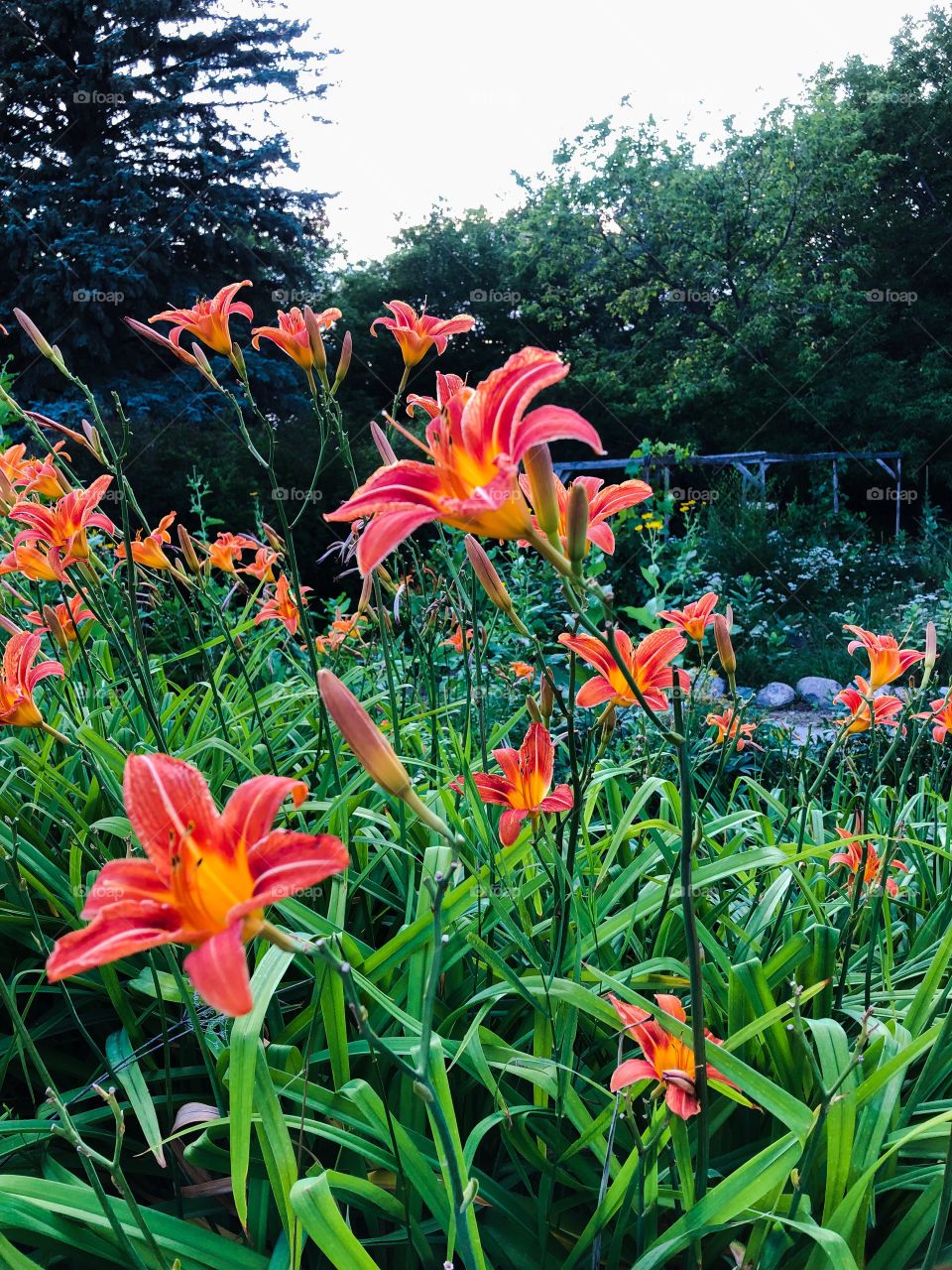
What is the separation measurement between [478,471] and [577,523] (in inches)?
4.3

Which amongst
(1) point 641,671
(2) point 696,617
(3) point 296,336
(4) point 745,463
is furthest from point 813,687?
(4) point 745,463

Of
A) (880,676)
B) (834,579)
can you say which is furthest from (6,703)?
(834,579)

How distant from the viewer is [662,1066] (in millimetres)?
999

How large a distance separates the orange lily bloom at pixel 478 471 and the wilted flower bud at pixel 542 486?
0.01 m

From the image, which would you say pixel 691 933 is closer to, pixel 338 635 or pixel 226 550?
pixel 338 635

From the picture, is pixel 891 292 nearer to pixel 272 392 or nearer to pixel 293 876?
pixel 272 392

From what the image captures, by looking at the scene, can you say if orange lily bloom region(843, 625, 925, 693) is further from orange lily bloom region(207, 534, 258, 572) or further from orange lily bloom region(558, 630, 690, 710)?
orange lily bloom region(207, 534, 258, 572)

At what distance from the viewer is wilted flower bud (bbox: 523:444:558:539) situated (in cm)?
78

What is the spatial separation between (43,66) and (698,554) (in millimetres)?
11433

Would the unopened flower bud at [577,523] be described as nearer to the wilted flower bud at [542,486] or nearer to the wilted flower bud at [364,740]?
the wilted flower bud at [542,486]

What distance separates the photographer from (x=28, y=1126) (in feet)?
3.79

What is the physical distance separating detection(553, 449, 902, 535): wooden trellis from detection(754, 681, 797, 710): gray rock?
2.08 metres

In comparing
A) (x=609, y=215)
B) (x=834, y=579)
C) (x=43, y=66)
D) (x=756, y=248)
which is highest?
(x=43, y=66)

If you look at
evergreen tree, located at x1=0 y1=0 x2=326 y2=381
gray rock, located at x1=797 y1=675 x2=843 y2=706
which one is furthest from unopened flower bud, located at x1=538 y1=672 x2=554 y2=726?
evergreen tree, located at x1=0 y1=0 x2=326 y2=381
